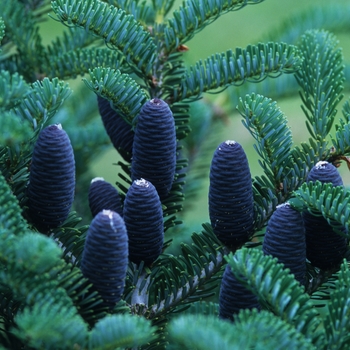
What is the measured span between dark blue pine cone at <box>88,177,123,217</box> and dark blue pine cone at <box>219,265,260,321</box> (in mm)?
111

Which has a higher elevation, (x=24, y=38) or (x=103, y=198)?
(x=24, y=38)

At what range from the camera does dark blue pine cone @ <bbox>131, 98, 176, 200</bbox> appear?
16.1 inches

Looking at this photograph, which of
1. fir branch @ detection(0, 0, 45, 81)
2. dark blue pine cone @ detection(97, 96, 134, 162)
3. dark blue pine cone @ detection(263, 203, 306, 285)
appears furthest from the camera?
fir branch @ detection(0, 0, 45, 81)

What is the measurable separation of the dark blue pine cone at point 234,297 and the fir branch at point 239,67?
0.18 meters

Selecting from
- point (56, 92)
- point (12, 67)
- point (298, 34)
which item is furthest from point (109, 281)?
point (298, 34)

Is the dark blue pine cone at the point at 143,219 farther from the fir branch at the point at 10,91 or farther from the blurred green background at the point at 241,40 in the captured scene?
the blurred green background at the point at 241,40

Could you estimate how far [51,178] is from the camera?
383mm

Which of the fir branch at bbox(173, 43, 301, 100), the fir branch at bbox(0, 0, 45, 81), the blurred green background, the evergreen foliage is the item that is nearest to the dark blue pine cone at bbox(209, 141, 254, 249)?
the evergreen foliage

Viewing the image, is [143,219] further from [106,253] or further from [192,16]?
[192,16]

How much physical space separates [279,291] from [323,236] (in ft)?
0.29

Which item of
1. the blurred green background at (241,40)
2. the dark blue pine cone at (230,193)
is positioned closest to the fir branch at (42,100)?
the dark blue pine cone at (230,193)

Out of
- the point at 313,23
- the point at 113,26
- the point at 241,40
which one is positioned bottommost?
the point at 113,26

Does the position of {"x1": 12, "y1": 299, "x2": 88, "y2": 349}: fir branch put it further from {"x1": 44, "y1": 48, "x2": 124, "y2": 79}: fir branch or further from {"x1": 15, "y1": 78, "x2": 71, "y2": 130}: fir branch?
{"x1": 44, "y1": 48, "x2": 124, "y2": 79}: fir branch

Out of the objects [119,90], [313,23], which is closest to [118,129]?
[119,90]
